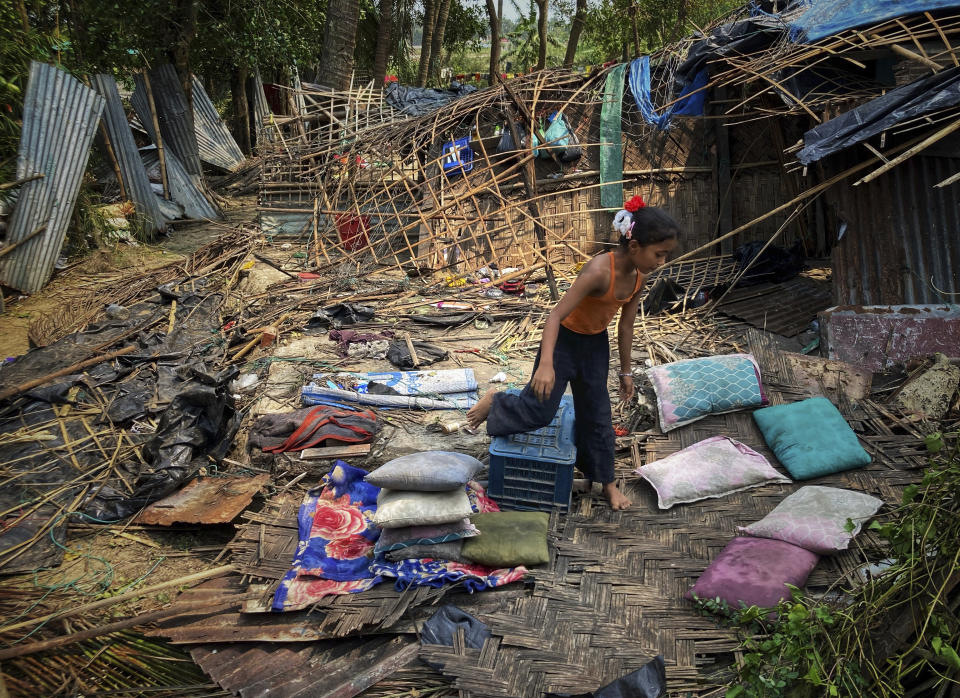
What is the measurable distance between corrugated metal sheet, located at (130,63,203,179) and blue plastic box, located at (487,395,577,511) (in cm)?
1076

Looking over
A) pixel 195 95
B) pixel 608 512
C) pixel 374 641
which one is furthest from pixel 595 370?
pixel 195 95

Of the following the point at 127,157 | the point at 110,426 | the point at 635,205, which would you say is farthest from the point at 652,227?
the point at 127,157

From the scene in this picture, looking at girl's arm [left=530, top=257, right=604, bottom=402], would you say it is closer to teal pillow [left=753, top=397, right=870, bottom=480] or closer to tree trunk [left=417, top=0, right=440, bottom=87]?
teal pillow [left=753, top=397, right=870, bottom=480]

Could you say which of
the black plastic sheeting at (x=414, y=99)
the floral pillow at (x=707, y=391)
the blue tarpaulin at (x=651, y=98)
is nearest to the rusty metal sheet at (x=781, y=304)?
the floral pillow at (x=707, y=391)

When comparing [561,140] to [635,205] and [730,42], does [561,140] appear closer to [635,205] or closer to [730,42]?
[730,42]

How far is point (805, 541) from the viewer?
2.91m

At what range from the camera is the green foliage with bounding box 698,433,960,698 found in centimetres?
163

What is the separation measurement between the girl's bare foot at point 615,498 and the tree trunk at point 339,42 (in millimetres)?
10758

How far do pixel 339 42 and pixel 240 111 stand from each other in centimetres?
523

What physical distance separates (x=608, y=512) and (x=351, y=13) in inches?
435

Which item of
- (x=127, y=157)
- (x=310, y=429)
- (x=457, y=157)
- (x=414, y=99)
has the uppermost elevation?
(x=414, y=99)

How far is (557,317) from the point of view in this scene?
3.17 meters

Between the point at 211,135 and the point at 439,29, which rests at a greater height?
the point at 439,29

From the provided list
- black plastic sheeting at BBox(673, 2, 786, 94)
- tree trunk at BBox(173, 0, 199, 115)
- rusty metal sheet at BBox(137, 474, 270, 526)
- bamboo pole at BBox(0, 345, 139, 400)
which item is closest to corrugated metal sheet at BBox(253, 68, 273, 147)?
tree trunk at BBox(173, 0, 199, 115)
